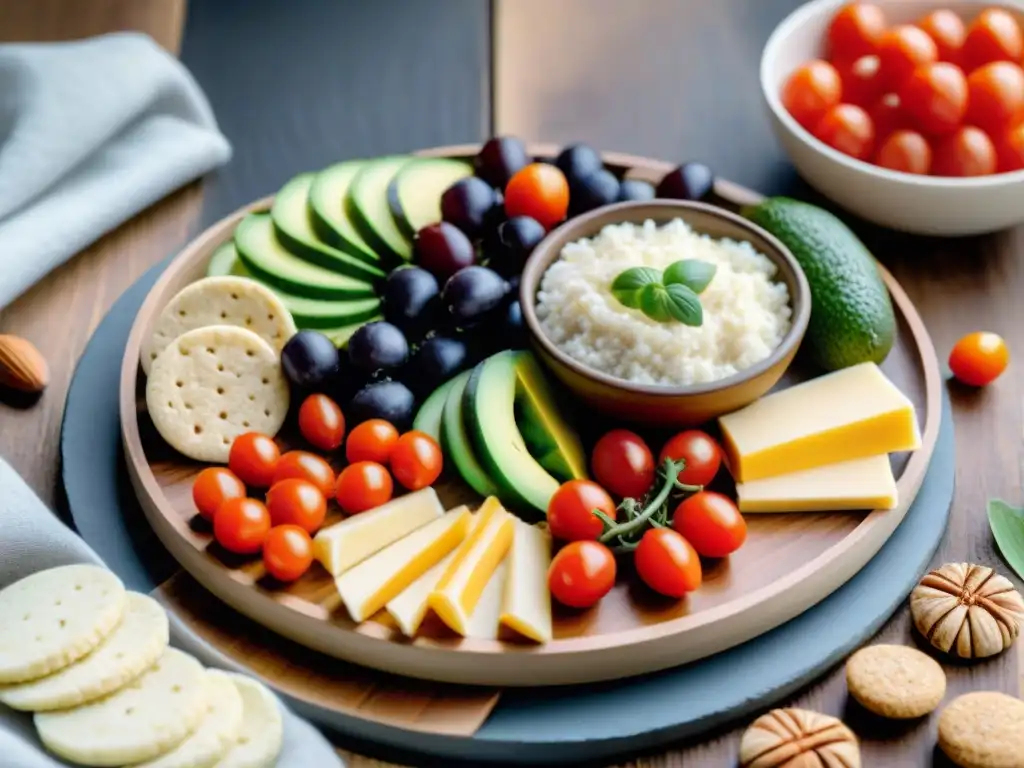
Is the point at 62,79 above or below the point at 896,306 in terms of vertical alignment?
above

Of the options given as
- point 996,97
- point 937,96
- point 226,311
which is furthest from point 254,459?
point 996,97

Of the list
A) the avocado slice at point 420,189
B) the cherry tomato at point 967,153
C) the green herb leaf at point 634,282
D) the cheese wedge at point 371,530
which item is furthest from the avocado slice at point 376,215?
the cherry tomato at point 967,153

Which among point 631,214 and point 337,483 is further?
point 631,214

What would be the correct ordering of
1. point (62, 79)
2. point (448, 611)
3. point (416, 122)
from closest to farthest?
point (448, 611), point (62, 79), point (416, 122)

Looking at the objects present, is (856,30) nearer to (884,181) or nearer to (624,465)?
(884,181)

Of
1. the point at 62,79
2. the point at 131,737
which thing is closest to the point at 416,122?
the point at 62,79

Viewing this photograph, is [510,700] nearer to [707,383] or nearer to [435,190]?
[707,383]

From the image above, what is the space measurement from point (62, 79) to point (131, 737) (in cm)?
→ 184

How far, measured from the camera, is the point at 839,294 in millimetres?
2459

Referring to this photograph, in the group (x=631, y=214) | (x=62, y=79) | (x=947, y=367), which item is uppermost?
(x=62, y=79)

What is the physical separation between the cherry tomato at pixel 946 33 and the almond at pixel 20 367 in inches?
83.2

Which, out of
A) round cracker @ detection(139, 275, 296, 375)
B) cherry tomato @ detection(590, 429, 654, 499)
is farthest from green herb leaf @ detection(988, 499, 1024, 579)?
round cracker @ detection(139, 275, 296, 375)

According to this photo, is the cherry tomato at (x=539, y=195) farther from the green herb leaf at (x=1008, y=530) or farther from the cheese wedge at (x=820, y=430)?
the green herb leaf at (x=1008, y=530)

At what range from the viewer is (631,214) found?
8.48ft
